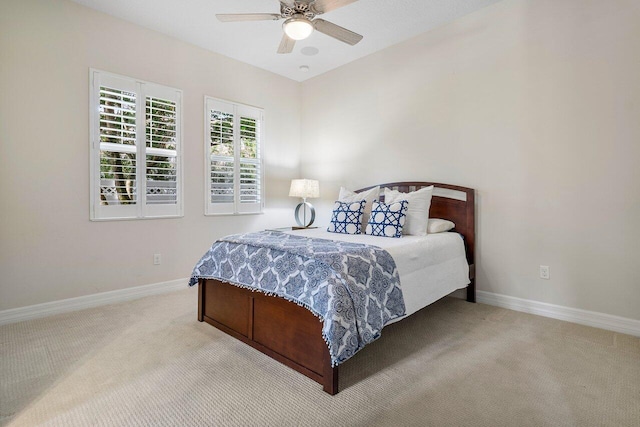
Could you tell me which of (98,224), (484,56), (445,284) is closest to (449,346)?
(445,284)

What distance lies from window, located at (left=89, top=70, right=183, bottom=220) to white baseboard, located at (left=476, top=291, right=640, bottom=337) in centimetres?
358

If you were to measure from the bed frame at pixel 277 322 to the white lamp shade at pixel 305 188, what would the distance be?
2010mm

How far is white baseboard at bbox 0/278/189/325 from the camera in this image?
110 inches

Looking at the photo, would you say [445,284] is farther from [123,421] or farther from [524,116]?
[123,421]

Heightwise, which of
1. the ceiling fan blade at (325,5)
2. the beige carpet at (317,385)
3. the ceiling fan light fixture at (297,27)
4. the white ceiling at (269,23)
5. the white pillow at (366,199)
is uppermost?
the white ceiling at (269,23)

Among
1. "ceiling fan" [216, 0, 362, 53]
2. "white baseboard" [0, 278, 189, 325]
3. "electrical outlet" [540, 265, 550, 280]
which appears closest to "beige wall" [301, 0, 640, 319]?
"electrical outlet" [540, 265, 550, 280]

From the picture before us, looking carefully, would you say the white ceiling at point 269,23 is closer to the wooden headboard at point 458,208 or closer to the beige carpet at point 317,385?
the wooden headboard at point 458,208

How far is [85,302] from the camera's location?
10.3 feet

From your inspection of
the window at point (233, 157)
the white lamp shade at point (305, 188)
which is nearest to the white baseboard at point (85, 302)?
the window at point (233, 157)

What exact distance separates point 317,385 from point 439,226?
205 cm

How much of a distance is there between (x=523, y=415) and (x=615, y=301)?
174 cm

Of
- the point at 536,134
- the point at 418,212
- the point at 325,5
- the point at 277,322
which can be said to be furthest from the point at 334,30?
the point at 277,322

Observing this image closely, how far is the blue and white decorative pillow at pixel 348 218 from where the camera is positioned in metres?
3.28

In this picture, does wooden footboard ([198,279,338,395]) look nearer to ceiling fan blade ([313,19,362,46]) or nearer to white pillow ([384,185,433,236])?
white pillow ([384,185,433,236])
